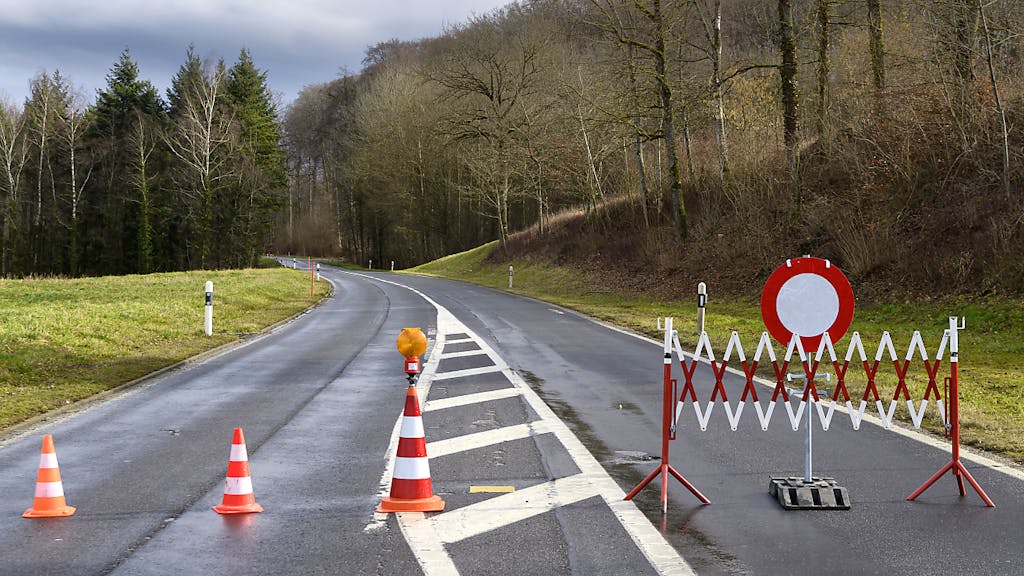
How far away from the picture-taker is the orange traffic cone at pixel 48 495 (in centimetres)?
596

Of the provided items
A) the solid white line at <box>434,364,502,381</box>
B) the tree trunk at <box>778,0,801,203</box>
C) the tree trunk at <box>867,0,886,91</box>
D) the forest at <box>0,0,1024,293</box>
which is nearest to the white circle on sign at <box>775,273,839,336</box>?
the solid white line at <box>434,364,502,381</box>

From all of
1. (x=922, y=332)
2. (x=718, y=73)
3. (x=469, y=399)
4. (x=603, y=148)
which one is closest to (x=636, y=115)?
(x=718, y=73)

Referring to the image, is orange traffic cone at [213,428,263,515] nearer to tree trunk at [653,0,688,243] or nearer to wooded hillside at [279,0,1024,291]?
wooded hillside at [279,0,1024,291]

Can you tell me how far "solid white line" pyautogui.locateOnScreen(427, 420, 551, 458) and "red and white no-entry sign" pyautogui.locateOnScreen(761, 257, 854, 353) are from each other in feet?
9.55

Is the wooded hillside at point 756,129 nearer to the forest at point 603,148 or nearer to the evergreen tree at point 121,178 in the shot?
the forest at point 603,148

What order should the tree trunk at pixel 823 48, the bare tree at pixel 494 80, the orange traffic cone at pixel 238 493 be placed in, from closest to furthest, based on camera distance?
1. the orange traffic cone at pixel 238 493
2. the tree trunk at pixel 823 48
3. the bare tree at pixel 494 80

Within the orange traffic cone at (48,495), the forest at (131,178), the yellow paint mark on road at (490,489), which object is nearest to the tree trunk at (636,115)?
the yellow paint mark on road at (490,489)

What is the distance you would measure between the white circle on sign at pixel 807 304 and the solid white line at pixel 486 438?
2949 mm

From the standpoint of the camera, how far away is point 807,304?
673 cm

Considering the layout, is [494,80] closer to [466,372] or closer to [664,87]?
[664,87]

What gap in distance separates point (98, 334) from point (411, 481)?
44.2 feet

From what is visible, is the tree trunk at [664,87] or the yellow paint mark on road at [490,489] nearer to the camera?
the yellow paint mark on road at [490,489]

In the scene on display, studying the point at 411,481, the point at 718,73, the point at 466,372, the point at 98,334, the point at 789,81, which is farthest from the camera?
the point at 718,73

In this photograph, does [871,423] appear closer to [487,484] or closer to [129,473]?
[487,484]
